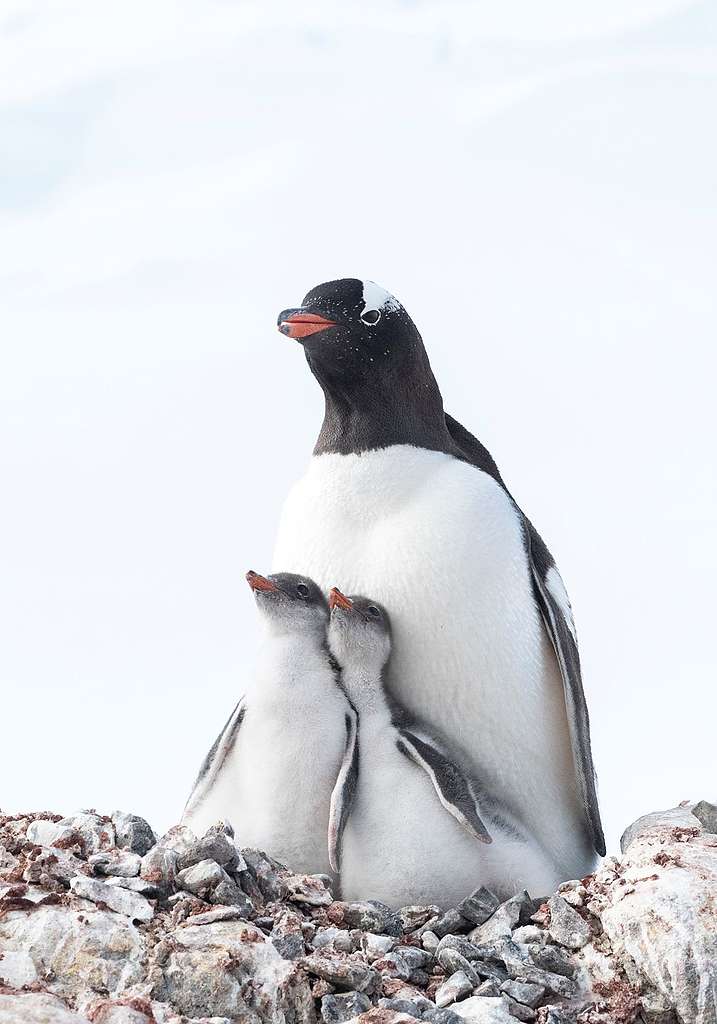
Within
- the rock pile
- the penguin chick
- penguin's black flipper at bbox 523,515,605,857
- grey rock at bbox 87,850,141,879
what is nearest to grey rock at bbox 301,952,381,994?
the rock pile

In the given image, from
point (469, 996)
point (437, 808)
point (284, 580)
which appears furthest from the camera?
point (284, 580)

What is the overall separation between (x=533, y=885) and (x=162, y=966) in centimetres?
131

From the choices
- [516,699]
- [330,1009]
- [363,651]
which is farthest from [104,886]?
[516,699]

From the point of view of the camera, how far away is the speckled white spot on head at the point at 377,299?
13.6 feet

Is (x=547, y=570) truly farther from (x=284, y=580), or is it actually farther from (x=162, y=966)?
(x=162, y=966)

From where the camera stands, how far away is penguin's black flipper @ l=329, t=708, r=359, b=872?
3609 millimetres

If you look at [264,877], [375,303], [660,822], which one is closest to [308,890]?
[264,877]

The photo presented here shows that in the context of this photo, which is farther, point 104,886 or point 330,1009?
point 104,886

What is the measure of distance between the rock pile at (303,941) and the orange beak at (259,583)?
717 millimetres

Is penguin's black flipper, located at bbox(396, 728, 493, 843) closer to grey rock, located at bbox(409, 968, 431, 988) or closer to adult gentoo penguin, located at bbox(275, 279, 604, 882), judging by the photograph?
adult gentoo penguin, located at bbox(275, 279, 604, 882)

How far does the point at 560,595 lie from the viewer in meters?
4.34

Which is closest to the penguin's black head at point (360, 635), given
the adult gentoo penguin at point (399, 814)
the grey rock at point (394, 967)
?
the adult gentoo penguin at point (399, 814)

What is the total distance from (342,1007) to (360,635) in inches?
47.6

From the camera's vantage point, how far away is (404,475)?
414 centimetres
